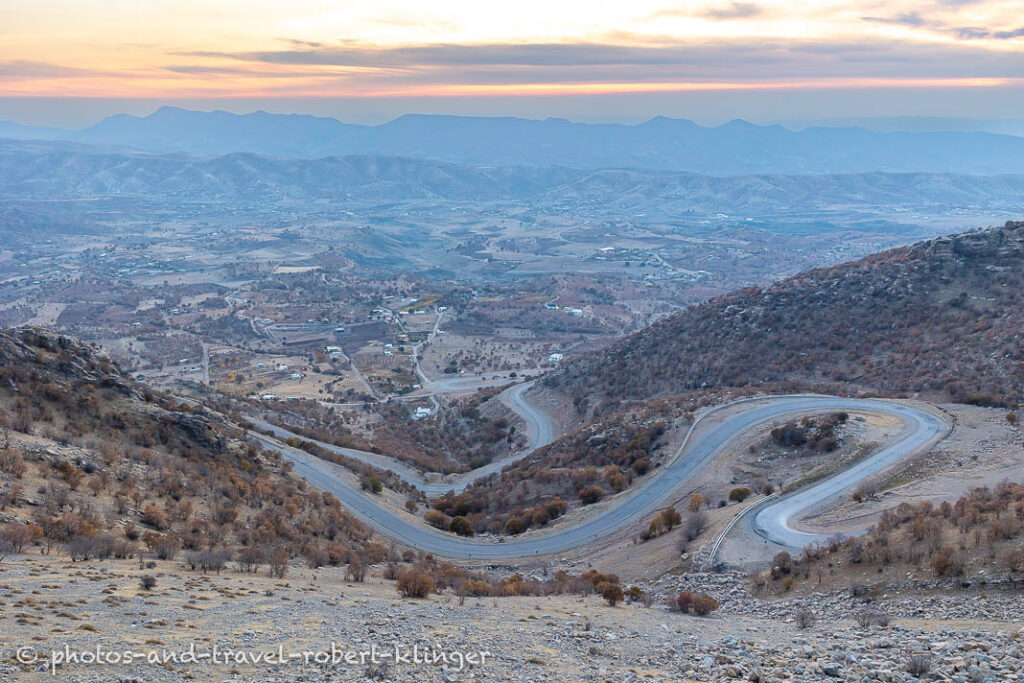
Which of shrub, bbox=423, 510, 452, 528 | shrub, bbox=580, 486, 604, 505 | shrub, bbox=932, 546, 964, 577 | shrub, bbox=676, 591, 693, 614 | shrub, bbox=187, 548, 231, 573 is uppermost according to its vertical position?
shrub, bbox=932, 546, 964, 577

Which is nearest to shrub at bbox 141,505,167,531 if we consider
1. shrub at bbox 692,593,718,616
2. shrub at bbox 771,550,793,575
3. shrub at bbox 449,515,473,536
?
shrub at bbox 449,515,473,536

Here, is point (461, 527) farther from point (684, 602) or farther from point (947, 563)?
point (947, 563)

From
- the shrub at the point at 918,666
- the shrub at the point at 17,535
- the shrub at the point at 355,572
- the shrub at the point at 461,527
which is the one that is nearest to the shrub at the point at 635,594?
the shrub at the point at 355,572

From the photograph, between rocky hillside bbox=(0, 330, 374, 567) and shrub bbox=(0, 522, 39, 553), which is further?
rocky hillside bbox=(0, 330, 374, 567)

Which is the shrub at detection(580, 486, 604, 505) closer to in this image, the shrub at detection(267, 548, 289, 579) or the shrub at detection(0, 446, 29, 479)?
the shrub at detection(267, 548, 289, 579)

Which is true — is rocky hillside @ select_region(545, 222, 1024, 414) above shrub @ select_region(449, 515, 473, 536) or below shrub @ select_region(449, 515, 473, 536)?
above

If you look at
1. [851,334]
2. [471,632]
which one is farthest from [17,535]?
[851,334]

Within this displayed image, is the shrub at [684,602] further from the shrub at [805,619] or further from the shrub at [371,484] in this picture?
the shrub at [371,484]
